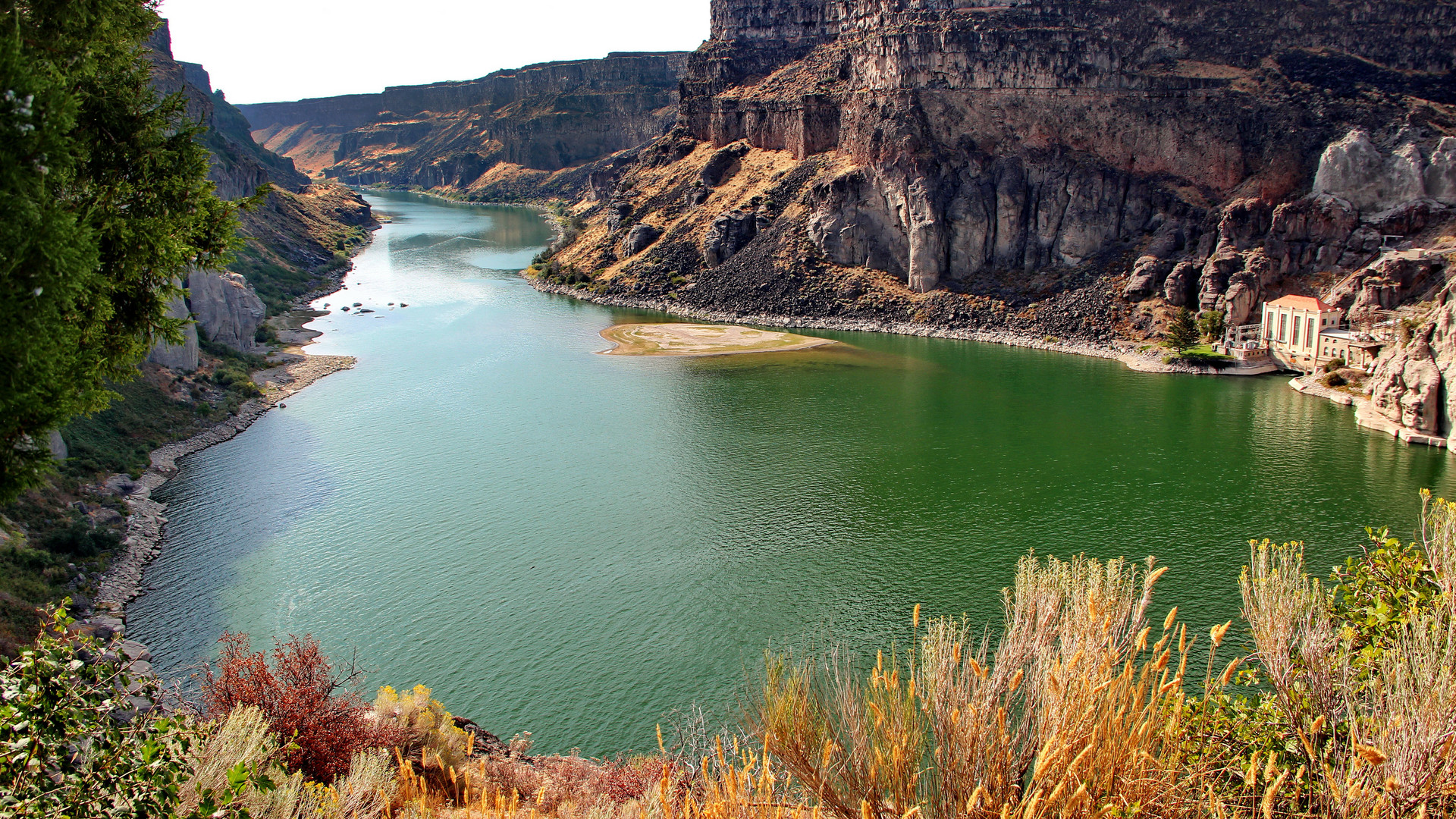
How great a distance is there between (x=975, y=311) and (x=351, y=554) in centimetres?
5253

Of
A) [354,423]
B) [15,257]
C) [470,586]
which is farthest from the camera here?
[354,423]

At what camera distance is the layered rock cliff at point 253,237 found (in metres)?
54.9

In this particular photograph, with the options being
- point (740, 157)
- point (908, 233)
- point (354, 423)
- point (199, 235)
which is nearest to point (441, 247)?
point (740, 157)


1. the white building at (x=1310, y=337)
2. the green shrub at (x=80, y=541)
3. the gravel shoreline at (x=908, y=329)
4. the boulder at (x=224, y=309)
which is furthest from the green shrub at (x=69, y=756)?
the gravel shoreline at (x=908, y=329)

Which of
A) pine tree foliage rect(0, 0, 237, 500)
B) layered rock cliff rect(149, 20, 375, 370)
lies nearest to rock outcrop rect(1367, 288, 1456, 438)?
pine tree foliage rect(0, 0, 237, 500)

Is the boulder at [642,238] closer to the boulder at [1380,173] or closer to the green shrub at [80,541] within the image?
the boulder at [1380,173]

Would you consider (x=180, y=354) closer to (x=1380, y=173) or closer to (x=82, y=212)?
(x=82, y=212)

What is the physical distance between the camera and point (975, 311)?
6944 centimetres

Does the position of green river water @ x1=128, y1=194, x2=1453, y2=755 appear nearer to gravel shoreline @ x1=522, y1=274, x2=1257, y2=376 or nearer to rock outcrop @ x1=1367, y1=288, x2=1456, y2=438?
rock outcrop @ x1=1367, y1=288, x2=1456, y2=438

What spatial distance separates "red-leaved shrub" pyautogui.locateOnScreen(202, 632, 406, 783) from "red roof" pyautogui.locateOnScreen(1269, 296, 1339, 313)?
56208 millimetres

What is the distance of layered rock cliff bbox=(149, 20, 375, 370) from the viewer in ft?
180

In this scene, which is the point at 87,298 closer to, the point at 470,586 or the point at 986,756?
the point at 986,756

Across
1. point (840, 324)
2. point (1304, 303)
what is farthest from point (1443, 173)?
point (840, 324)

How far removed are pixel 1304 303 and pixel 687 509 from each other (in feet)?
139
